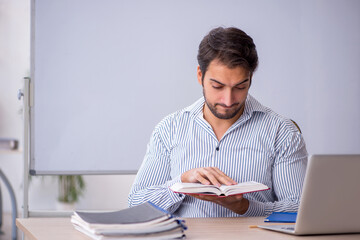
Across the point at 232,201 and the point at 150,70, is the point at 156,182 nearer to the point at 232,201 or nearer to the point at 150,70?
the point at 232,201

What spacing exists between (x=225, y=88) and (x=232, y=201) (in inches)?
18.4

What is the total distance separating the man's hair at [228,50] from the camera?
1956 mm

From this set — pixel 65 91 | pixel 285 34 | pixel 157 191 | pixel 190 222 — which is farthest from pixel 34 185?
pixel 190 222

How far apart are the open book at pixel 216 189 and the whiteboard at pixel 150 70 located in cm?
142

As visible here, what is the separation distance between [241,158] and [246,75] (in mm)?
324

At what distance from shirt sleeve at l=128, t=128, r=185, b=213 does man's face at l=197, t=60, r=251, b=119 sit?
11.0 inches

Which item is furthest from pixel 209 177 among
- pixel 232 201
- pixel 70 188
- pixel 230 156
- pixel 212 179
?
pixel 70 188

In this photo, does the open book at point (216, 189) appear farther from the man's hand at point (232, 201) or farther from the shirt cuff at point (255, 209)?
the shirt cuff at point (255, 209)

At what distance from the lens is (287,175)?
6.44 ft

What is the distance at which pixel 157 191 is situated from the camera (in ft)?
6.31

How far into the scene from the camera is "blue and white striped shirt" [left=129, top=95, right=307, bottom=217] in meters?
1.95

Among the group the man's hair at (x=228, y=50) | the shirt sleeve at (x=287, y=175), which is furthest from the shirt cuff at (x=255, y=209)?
the man's hair at (x=228, y=50)

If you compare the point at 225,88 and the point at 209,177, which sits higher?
the point at 225,88

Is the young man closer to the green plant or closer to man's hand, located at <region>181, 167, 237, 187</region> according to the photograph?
man's hand, located at <region>181, 167, 237, 187</region>
